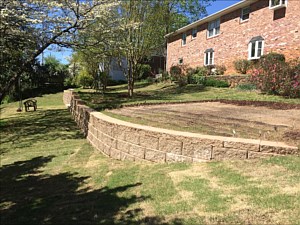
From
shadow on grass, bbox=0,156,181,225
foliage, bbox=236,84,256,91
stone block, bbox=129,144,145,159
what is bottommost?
shadow on grass, bbox=0,156,181,225

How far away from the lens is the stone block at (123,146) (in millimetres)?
5450

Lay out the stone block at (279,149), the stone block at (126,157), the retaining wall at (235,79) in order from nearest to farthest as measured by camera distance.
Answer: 1. the stone block at (279,149)
2. the stone block at (126,157)
3. the retaining wall at (235,79)

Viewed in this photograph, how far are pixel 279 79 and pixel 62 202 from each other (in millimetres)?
11647

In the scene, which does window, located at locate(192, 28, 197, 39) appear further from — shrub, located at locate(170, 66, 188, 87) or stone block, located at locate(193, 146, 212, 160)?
stone block, located at locate(193, 146, 212, 160)

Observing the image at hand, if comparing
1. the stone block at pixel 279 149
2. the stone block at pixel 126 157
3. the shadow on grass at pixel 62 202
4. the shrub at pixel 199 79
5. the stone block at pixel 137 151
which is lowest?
the shadow on grass at pixel 62 202

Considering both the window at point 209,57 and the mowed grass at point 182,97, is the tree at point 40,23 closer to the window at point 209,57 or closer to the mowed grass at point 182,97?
the mowed grass at point 182,97

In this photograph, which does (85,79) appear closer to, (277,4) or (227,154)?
(277,4)

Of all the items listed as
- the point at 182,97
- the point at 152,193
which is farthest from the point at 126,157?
the point at 182,97

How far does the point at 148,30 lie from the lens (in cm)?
1616

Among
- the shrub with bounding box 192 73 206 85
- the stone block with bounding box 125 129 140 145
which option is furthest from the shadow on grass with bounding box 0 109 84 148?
the shrub with bounding box 192 73 206 85

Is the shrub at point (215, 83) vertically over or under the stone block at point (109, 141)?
over

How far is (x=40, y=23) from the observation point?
29.2ft

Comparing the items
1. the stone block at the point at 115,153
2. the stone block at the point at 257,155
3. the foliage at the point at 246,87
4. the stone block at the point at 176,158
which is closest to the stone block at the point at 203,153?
the stone block at the point at 176,158

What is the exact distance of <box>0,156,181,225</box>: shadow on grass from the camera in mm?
3250
